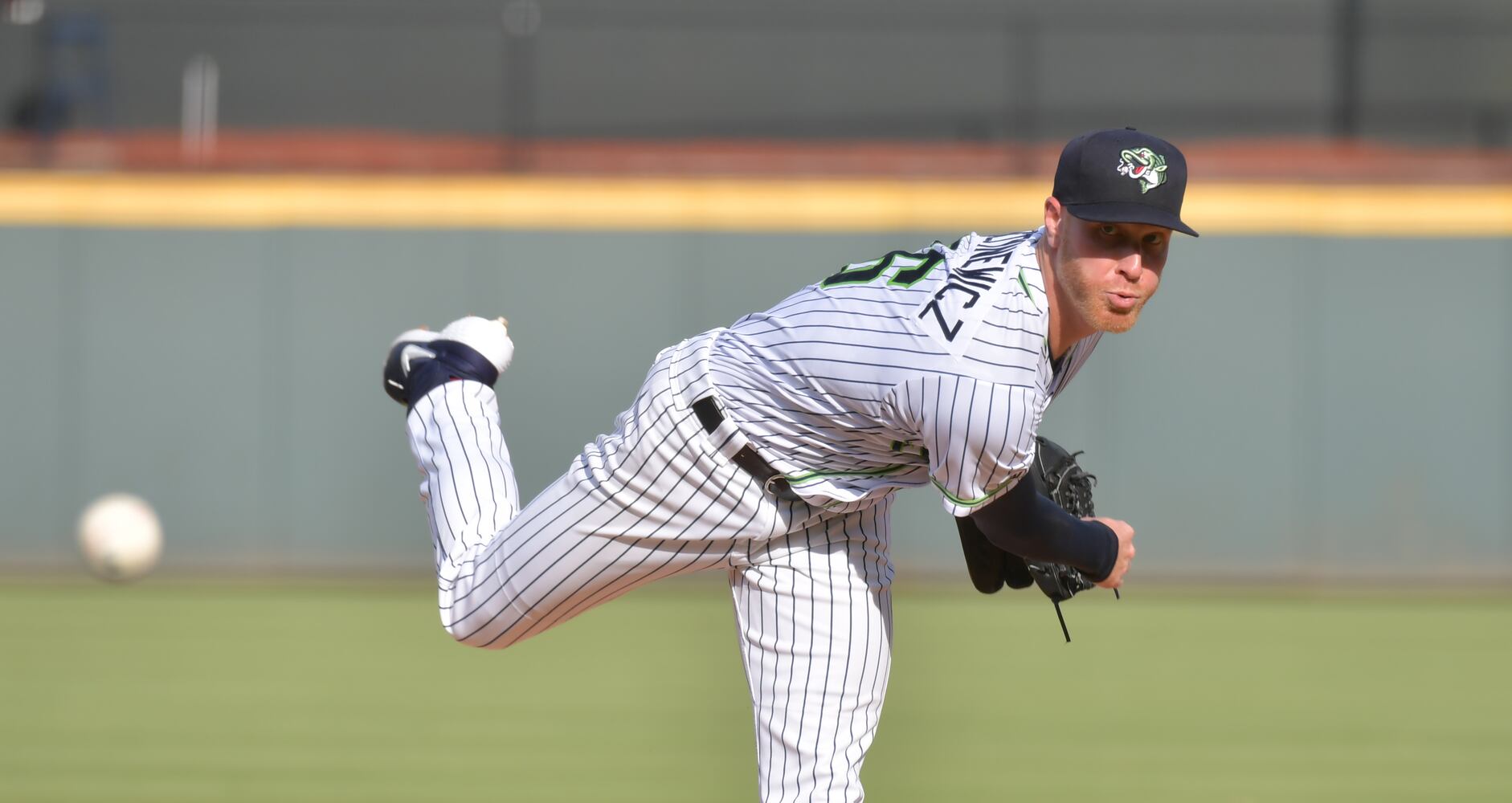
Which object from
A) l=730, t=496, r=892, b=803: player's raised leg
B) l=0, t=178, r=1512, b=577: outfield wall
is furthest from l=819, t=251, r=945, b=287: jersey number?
l=0, t=178, r=1512, b=577: outfield wall

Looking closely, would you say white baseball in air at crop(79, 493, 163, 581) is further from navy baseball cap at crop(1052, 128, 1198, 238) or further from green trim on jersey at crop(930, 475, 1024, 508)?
navy baseball cap at crop(1052, 128, 1198, 238)

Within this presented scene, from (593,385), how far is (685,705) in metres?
5.09

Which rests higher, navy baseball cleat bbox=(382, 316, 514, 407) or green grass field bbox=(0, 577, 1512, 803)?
navy baseball cleat bbox=(382, 316, 514, 407)

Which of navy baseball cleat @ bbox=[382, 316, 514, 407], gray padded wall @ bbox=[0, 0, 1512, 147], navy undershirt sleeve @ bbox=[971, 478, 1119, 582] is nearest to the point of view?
navy undershirt sleeve @ bbox=[971, 478, 1119, 582]

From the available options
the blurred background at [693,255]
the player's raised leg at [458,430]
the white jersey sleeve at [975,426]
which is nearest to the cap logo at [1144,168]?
the white jersey sleeve at [975,426]

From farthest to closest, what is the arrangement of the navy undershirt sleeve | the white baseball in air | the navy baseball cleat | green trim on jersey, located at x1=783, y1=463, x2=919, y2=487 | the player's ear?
the white baseball in air < the navy baseball cleat < green trim on jersey, located at x1=783, y1=463, x2=919, y2=487 < the navy undershirt sleeve < the player's ear

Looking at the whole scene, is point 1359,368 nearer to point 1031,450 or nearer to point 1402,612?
point 1402,612

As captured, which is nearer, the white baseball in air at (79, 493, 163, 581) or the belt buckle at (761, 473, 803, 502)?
the belt buckle at (761, 473, 803, 502)

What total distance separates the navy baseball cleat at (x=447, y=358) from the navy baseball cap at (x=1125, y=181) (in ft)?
5.78

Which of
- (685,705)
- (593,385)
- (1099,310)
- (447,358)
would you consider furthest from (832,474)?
(593,385)

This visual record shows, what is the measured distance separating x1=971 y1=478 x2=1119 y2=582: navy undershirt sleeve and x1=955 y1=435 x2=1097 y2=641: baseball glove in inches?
10.7

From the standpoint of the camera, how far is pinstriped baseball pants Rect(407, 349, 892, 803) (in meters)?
3.89

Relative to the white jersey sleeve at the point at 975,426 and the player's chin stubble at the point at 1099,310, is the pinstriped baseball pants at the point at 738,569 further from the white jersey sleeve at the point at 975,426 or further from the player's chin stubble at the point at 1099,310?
the player's chin stubble at the point at 1099,310

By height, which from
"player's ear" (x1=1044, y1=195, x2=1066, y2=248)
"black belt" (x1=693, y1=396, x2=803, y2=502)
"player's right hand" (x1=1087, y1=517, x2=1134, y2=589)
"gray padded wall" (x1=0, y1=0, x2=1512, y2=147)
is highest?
"gray padded wall" (x1=0, y1=0, x2=1512, y2=147)
